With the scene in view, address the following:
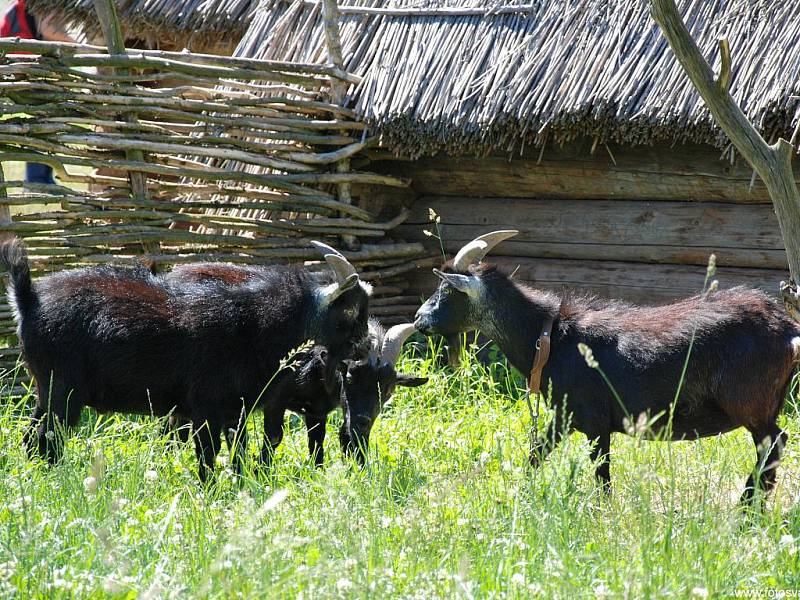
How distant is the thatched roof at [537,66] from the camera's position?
753cm

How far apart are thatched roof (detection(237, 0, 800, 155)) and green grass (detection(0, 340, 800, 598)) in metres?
→ 3.28

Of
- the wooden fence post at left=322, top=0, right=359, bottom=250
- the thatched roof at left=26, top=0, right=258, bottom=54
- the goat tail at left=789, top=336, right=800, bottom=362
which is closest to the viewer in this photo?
the goat tail at left=789, top=336, right=800, bottom=362

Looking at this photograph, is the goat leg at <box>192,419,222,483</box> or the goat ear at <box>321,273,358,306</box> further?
the goat ear at <box>321,273,358,306</box>

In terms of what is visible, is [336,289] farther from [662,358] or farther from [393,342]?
[662,358]

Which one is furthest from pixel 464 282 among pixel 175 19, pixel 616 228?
pixel 175 19

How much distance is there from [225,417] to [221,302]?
2.29 ft

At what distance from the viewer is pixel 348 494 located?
4.19m

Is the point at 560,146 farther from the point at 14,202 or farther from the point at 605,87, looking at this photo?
the point at 14,202

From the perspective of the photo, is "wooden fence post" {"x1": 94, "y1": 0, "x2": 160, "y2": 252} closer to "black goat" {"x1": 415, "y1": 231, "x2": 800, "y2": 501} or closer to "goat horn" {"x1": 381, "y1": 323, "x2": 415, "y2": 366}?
"goat horn" {"x1": 381, "y1": 323, "x2": 415, "y2": 366}

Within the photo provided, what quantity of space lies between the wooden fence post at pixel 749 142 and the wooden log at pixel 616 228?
3.28 meters

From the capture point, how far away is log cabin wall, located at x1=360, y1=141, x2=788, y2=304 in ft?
26.3

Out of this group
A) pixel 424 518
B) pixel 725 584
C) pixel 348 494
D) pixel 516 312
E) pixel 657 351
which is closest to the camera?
pixel 725 584

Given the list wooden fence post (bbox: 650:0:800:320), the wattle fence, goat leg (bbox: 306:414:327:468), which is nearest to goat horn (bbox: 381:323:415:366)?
goat leg (bbox: 306:414:327:468)

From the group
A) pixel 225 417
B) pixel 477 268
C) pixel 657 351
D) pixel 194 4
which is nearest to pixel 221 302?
pixel 225 417
